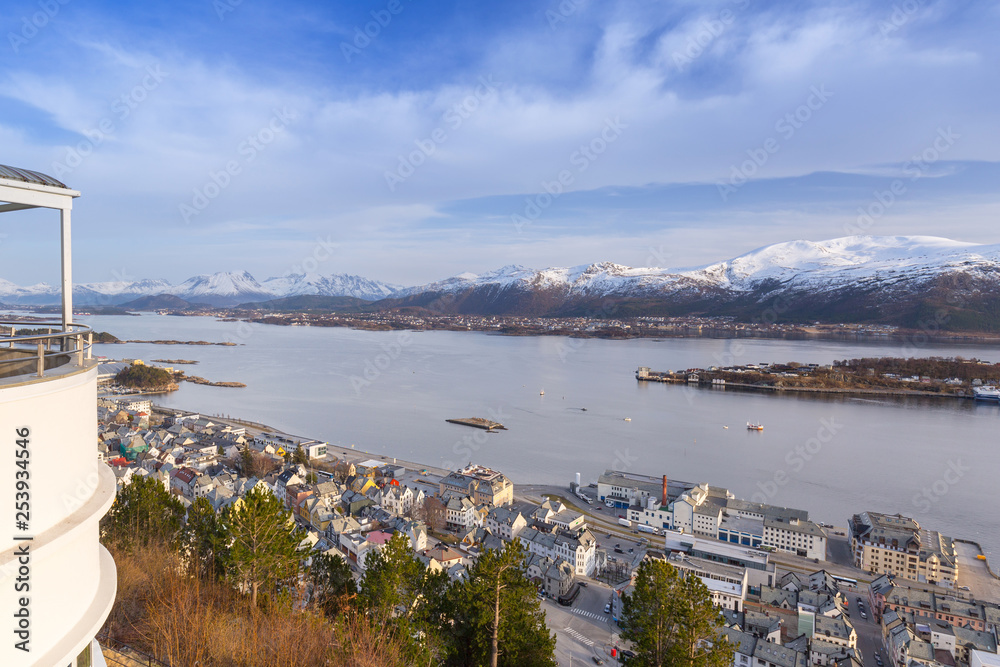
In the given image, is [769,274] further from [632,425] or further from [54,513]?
[54,513]

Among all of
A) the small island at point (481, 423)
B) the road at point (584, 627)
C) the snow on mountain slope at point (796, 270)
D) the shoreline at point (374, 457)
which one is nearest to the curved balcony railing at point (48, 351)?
the road at point (584, 627)

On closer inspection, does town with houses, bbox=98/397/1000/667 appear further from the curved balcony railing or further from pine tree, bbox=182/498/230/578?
the curved balcony railing

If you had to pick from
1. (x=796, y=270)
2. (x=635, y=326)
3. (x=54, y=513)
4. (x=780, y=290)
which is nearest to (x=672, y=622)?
(x=54, y=513)

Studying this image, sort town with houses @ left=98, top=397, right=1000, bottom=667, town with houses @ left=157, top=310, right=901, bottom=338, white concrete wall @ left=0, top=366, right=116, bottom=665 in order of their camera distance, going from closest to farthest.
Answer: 1. white concrete wall @ left=0, top=366, right=116, bottom=665
2. town with houses @ left=98, top=397, right=1000, bottom=667
3. town with houses @ left=157, top=310, right=901, bottom=338

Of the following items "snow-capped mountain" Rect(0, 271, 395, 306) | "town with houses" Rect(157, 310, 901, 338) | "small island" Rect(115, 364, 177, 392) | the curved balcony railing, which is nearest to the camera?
the curved balcony railing

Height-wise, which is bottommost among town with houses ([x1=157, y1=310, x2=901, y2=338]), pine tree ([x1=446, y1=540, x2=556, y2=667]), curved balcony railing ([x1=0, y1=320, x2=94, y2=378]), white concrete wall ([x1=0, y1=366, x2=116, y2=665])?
pine tree ([x1=446, y1=540, x2=556, y2=667])

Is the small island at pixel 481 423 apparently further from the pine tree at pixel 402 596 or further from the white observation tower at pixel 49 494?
the white observation tower at pixel 49 494

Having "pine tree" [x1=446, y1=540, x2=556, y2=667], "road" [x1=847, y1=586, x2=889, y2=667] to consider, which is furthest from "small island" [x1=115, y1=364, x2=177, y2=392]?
"road" [x1=847, y1=586, x2=889, y2=667]
